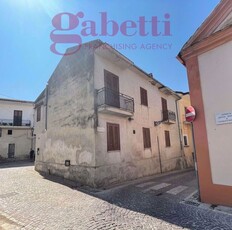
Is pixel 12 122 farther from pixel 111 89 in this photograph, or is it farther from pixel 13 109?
pixel 111 89

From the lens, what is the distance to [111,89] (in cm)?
1003

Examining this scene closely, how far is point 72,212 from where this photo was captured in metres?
5.30

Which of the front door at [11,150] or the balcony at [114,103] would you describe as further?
the front door at [11,150]

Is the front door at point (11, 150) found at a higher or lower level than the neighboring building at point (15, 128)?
lower

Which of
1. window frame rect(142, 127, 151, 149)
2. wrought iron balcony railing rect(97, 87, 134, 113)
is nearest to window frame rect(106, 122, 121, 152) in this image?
wrought iron balcony railing rect(97, 87, 134, 113)

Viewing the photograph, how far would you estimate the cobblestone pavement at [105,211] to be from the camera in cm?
439

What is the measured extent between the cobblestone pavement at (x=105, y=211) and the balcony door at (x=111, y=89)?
461 centimetres

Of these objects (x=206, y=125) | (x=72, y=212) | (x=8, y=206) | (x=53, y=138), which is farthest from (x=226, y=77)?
(x=53, y=138)

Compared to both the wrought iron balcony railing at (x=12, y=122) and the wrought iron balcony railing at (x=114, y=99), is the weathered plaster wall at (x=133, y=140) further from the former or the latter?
the wrought iron balcony railing at (x=12, y=122)

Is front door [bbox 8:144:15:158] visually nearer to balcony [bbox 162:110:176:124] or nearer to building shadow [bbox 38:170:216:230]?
building shadow [bbox 38:170:216:230]

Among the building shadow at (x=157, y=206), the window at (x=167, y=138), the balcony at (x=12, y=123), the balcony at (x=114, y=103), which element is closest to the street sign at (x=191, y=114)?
the building shadow at (x=157, y=206)

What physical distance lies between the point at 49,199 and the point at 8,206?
1.31 metres

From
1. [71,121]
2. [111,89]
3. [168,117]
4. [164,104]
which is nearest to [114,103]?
[111,89]

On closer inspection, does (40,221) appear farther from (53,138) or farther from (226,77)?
(53,138)
